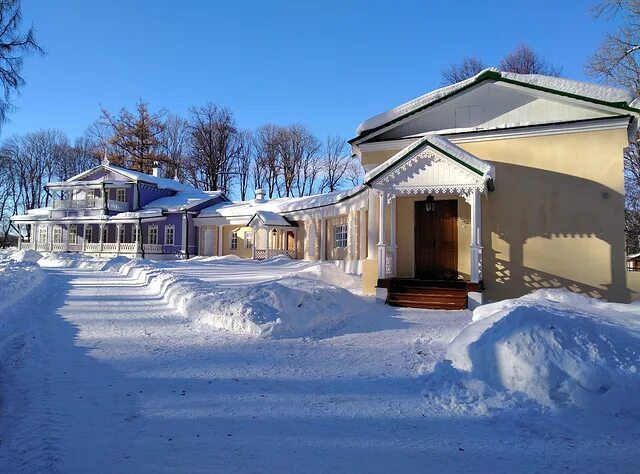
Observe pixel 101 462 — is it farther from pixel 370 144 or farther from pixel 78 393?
pixel 370 144

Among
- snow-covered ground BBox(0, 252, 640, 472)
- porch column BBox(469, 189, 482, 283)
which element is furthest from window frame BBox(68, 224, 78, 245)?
porch column BBox(469, 189, 482, 283)

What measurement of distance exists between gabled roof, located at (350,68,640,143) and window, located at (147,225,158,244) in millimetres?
22600

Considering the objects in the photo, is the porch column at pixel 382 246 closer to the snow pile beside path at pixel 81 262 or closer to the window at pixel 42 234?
the snow pile beside path at pixel 81 262

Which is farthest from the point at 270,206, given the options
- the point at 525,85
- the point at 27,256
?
the point at 525,85

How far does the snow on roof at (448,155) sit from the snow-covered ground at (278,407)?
4.14 m

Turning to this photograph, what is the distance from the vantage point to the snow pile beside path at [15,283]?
9755 millimetres

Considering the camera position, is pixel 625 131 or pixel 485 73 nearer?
pixel 625 131

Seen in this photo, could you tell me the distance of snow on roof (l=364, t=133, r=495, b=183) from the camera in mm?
9531

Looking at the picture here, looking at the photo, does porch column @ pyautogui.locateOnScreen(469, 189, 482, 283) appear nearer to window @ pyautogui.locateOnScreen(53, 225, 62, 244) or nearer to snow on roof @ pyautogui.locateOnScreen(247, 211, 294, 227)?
snow on roof @ pyautogui.locateOnScreen(247, 211, 294, 227)

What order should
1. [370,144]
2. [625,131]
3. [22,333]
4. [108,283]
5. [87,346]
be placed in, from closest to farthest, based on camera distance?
[87,346]
[22,333]
[625,131]
[370,144]
[108,283]

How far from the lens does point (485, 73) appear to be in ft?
36.6

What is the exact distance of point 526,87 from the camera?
10.7 metres

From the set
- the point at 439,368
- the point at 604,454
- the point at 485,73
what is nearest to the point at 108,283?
the point at 439,368

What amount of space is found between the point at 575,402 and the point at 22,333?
7374 millimetres
